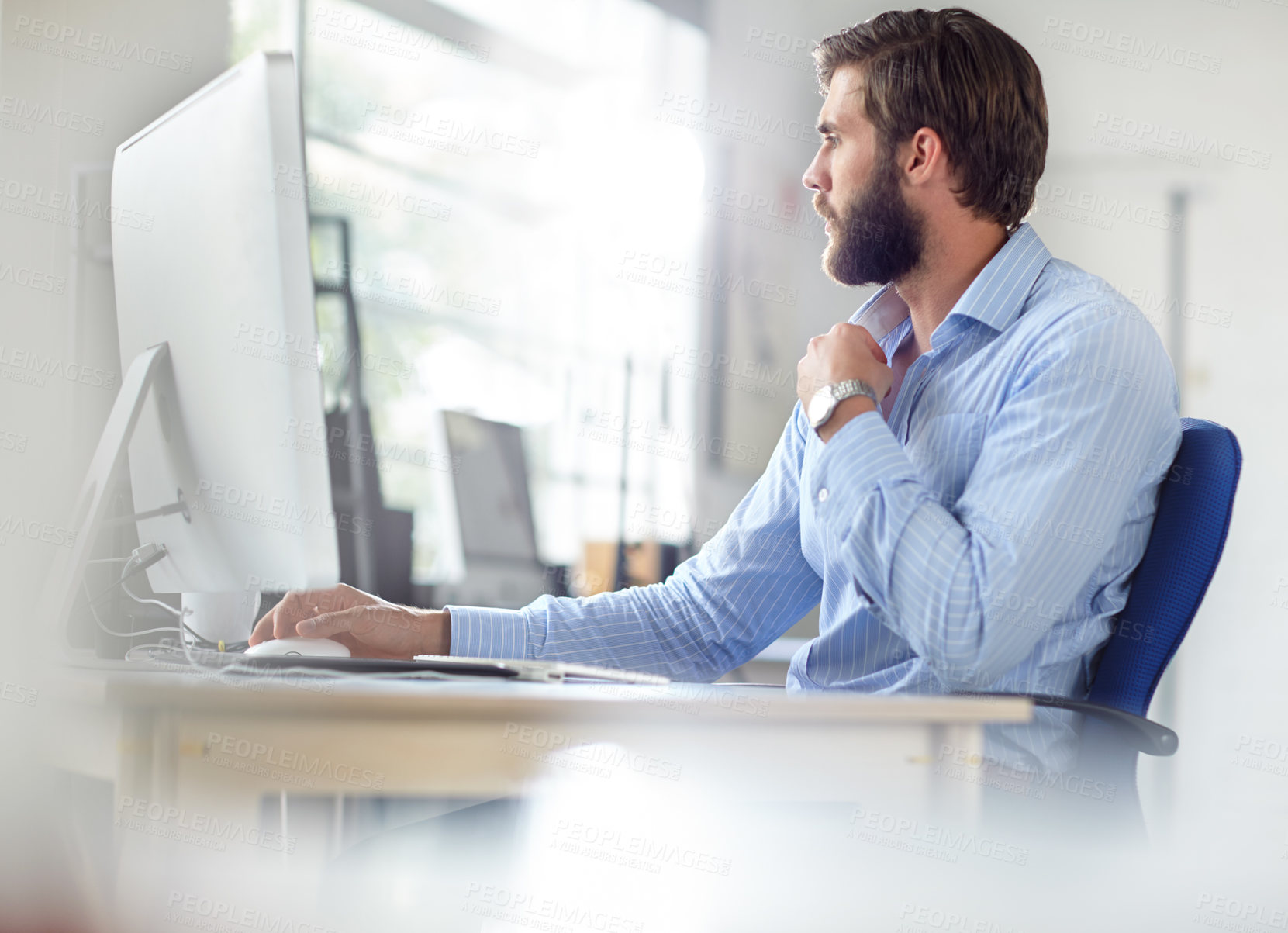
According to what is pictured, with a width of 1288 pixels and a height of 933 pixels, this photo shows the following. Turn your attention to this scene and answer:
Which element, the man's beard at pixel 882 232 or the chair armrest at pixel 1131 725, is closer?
the chair armrest at pixel 1131 725

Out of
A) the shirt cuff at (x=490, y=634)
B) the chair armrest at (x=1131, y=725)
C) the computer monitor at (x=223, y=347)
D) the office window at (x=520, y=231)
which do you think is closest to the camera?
the computer monitor at (x=223, y=347)

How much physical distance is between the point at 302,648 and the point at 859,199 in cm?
88

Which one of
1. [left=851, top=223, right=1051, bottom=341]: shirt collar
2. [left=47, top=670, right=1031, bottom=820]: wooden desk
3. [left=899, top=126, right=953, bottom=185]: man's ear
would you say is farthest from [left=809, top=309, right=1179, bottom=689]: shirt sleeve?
[left=899, top=126, right=953, bottom=185]: man's ear

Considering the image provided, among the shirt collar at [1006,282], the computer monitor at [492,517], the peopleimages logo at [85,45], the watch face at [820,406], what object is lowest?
the computer monitor at [492,517]

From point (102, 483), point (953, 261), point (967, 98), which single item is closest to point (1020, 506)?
point (953, 261)

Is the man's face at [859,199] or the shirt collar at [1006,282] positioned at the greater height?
the man's face at [859,199]

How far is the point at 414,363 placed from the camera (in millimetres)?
3580

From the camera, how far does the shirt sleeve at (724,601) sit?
1.38m

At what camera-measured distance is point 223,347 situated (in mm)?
895

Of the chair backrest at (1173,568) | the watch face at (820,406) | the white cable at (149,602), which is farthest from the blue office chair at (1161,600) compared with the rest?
the white cable at (149,602)

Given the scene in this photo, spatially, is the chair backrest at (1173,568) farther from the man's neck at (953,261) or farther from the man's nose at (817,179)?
the man's nose at (817,179)

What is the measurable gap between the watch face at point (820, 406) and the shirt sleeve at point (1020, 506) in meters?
0.03

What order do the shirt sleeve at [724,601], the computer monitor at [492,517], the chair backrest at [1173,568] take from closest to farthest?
the chair backrest at [1173,568], the shirt sleeve at [724,601], the computer monitor at [492,517]

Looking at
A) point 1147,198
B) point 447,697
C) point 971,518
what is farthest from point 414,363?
point 447,697
